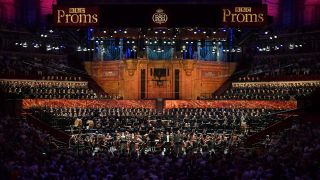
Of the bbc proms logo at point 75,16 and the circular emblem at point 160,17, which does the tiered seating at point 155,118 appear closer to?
the bbc proms logo at point 75,16

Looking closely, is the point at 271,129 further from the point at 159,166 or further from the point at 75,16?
the point at 159,166

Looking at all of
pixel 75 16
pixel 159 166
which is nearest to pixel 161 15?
pixel 75 16

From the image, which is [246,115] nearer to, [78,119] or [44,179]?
[78,119]

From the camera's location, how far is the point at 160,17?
4734 centimetres

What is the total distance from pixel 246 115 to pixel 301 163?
22695mm

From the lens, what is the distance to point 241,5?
46844mm

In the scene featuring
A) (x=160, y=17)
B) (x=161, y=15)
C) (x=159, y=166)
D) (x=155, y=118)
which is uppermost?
(x=161, y=15)

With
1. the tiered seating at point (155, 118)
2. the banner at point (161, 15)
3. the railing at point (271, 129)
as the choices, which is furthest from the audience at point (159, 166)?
the banner at point (161, 15)

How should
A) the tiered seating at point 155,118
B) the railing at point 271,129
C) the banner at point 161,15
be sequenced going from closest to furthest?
1. the railing at point 271,129
2. the tiered seating at point 155,118
3. the banner at point 161,15

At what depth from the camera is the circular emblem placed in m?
47.3

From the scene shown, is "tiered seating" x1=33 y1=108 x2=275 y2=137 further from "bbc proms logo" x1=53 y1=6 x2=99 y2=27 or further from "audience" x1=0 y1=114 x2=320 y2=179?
"audience" x1=0 y1=114 x2=320 y2=179

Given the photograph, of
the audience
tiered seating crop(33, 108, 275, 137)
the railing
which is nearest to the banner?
tiered seating crop(33, 108, 275, 137)

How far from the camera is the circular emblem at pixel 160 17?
4731cm

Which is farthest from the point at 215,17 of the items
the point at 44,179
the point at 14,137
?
the point at 44,179
